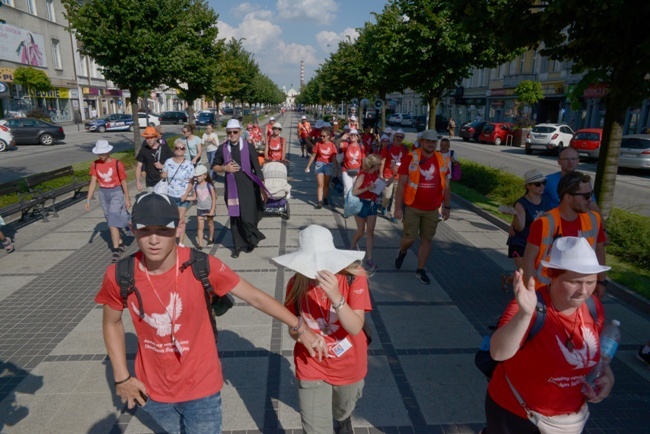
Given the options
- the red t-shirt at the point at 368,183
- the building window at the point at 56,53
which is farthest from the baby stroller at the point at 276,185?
the building window at the point at 56,53

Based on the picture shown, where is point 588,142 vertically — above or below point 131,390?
below

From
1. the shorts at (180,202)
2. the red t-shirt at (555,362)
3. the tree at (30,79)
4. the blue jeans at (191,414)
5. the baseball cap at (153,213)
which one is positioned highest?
the tree at (30,79)

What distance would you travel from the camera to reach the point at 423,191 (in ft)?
19.7

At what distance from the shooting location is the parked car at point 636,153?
17656 millimetres

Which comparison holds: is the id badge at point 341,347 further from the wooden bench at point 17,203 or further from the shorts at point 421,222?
the wooden bench at point 17,203

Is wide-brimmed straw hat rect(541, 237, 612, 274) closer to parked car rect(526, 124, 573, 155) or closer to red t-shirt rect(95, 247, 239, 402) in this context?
red t-shirt rect(95, 247, 239, 402)

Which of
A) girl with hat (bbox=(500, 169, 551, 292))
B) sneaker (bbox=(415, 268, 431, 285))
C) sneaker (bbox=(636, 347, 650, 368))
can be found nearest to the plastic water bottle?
girl with hat (bbox=(500, 169, 551, 292))

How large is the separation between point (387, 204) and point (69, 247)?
634cm

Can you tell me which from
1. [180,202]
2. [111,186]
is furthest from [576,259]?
[111,186]

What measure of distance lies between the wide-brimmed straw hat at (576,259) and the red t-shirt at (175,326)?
1.63 metres

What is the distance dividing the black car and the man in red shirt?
26.2 meters

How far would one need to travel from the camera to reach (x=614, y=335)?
229 centimetres

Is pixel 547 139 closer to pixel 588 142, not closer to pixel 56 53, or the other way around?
pixel 588 142

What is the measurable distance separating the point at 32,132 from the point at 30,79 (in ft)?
48.1
